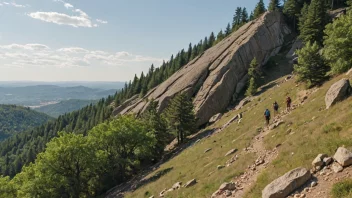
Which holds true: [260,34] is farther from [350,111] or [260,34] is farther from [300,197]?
[300,197]

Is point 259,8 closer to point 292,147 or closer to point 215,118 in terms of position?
point 215,118

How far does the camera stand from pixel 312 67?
38000 millimetres

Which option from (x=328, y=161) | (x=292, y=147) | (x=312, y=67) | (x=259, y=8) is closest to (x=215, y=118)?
(x=312, y=67)

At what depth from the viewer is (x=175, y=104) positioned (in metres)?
56.2

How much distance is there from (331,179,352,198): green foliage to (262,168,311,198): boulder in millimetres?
1743

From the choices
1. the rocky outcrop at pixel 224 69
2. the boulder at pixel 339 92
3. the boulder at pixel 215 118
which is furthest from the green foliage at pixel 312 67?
the rocky outcrop at pixel 224 69

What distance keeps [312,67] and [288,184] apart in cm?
3146

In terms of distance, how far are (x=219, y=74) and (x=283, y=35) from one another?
37.9m

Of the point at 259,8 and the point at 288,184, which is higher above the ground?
the point at 259,8

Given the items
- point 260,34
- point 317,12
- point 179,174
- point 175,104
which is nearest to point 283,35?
point 260,34

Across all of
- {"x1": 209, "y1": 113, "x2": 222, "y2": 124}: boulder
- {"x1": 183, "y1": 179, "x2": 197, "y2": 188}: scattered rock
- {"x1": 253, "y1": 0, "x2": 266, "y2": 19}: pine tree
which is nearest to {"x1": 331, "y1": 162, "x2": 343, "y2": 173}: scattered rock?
{"x1": 183, "y1": 179, "x2": 197, "y2": 188}: scattered rock

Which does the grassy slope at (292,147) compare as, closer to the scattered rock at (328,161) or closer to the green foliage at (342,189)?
the scattered rock at (328,161)

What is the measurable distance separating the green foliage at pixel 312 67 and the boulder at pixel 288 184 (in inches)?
1169

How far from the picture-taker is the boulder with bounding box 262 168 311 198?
12.1m
